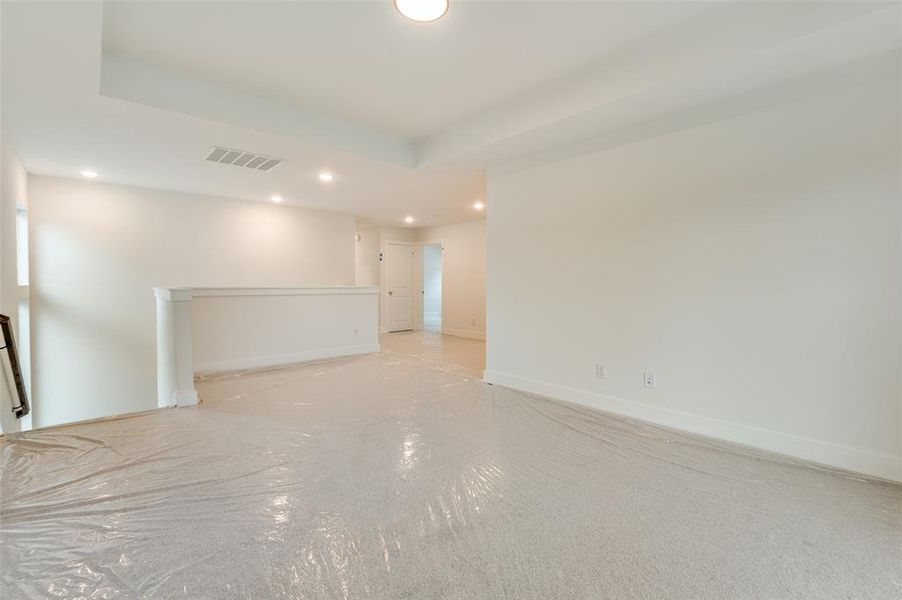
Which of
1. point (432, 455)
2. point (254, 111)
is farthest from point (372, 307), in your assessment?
point (432, 455)

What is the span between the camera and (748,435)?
2520 millimetres

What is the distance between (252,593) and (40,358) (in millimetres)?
4977

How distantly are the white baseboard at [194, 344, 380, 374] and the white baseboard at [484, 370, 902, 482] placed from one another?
9.95ft

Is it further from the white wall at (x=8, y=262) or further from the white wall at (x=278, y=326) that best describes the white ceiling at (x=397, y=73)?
the white wall at (x=278, y=326)

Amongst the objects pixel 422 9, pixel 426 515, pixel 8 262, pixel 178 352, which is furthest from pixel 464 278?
pixel 426 515

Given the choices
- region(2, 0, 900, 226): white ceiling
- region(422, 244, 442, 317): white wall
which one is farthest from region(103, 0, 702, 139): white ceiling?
region(422, 244, 442, 317): white wall

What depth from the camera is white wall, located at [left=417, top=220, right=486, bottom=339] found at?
743 cm

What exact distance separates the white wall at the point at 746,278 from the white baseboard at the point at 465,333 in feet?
12.4

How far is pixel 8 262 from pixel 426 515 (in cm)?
413

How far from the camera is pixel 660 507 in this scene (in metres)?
1.85

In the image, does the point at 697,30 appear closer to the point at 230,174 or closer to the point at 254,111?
the point at 254,111

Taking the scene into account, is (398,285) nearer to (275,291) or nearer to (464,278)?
(464,278)

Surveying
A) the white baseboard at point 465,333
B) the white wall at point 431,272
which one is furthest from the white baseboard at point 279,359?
the white wall at point 431,272

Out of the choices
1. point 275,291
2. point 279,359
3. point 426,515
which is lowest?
point 426,515
